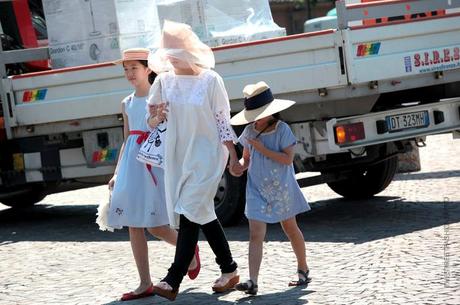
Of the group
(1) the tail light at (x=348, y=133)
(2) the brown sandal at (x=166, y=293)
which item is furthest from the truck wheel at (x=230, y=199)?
(2) the brown sandal at (x=166, y=293)

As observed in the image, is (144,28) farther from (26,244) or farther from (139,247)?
(139,247)

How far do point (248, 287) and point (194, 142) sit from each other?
3.02ft

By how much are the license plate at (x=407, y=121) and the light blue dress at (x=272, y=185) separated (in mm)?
2605

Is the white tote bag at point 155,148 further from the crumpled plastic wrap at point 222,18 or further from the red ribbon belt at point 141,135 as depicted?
the crumpled plastic wrap at point 222,18

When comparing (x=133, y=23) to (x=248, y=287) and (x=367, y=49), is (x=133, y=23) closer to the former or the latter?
(x=367, y=49)

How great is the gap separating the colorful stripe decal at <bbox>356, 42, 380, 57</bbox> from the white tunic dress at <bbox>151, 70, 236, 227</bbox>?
2.54 m

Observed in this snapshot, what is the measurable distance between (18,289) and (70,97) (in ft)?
9.80

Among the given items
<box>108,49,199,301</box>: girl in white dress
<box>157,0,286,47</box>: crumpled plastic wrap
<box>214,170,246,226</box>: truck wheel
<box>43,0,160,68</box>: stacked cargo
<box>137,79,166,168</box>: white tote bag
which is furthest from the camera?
<box>43,0,160,68</box>: stacked cargo

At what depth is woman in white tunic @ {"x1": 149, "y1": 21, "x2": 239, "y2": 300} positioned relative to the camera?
6836 millimetres

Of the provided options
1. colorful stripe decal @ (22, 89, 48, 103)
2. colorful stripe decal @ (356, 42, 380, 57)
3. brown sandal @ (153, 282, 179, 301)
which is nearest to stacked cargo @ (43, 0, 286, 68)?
colorful stripe decal @ (22, 89, 48, 103)

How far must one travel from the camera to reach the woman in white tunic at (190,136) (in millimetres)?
6836

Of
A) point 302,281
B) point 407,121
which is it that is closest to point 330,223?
point 407,121

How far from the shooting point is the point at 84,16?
10.4m

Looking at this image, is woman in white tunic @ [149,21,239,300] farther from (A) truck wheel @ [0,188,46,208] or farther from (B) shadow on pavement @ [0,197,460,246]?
(A) truck wheel @ [0,188,46,208]
